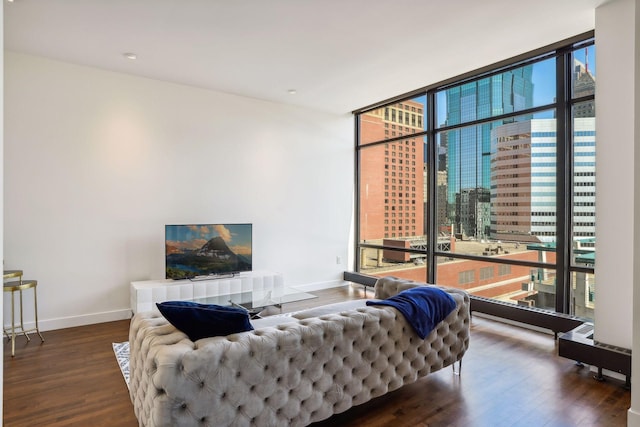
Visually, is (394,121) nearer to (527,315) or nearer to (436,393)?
(527,315)

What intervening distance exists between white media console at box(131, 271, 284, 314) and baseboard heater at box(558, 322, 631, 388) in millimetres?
3130

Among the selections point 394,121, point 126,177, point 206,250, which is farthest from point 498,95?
point 126,177

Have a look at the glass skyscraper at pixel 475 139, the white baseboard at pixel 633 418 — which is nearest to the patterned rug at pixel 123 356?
the white baseboard at pixel 633 418

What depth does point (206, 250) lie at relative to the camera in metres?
4.97

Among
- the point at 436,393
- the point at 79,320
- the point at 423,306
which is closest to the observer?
the point at 423,306

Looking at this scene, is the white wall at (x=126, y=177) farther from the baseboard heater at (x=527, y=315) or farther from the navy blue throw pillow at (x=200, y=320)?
the navy blue throw pillow at (x=200, y=320)

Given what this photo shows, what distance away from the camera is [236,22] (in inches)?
133

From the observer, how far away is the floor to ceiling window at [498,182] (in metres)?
3.96

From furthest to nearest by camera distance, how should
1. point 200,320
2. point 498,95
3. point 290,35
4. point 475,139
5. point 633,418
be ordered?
point 475,139 < point 498,95 < point 290,35 < point 633,418 < point 200,320

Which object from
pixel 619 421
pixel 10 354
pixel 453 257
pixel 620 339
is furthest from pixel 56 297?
pixel 620 339

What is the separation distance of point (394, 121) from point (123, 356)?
16.1 feet

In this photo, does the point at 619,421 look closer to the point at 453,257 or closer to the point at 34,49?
the point at 453,257

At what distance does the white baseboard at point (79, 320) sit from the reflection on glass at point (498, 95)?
16.2 feet

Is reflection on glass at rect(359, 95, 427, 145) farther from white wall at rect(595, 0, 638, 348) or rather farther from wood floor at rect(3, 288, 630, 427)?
wood floor at rect(3, 288, 630, 427)
